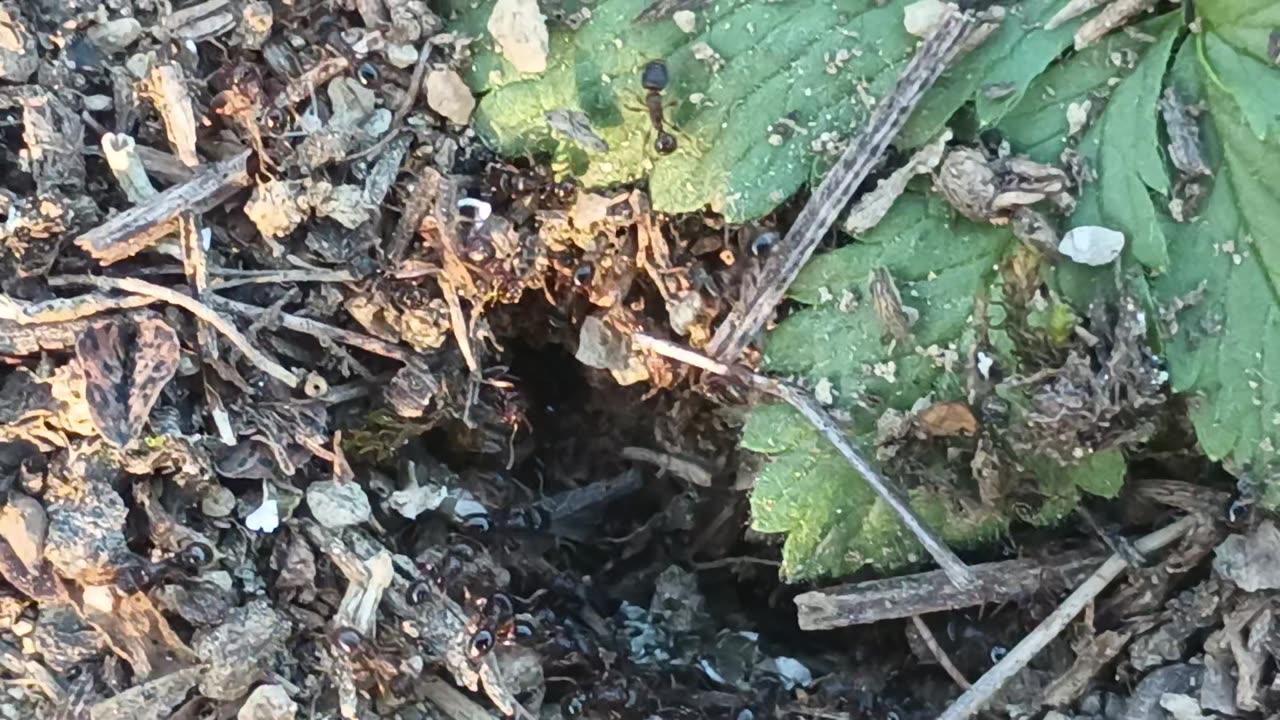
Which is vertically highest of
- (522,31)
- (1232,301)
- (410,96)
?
(522,31)

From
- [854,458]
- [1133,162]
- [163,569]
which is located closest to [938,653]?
[854,458]

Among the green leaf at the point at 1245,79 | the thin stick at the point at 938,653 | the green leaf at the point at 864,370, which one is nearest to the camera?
the green leaf at the point at 1245,79

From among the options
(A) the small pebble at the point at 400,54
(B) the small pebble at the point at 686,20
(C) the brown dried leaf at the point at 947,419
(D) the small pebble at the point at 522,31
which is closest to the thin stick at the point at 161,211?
(A) the small pebble at the point at 400,54

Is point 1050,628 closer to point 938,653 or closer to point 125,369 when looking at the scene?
point 938,653

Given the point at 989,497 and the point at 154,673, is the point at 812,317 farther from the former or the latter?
the point at 154,673

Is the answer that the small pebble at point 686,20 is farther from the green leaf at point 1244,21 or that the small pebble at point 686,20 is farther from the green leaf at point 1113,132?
the green leaf at point 1244,21

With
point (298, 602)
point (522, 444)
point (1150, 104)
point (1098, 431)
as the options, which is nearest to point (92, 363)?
point (298, 602)
